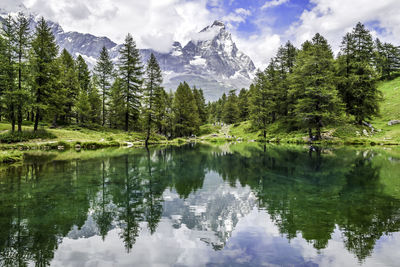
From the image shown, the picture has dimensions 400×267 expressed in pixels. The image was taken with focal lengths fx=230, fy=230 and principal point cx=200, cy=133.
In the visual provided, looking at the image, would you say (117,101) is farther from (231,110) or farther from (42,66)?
(231,110)

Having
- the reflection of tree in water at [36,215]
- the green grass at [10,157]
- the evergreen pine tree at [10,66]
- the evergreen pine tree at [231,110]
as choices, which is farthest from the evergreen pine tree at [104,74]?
the evergreen pine tree at [231,110]

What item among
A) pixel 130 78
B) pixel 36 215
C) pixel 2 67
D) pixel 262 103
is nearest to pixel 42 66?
pixel 2 67

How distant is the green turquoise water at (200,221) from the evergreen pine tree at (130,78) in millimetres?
38496

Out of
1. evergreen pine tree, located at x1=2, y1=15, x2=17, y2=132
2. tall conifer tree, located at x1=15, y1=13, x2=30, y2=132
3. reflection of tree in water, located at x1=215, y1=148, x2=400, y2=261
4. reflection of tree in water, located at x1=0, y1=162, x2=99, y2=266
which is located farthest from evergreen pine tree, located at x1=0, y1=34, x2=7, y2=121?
reflection of tree in water, located at x1=215, y1=148, x2=400, y2=261

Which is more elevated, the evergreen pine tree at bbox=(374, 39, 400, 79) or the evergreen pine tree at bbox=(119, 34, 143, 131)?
the evergreen pine tree at bbox=(374, 39, 400, 79)

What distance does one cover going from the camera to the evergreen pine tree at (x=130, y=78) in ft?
169

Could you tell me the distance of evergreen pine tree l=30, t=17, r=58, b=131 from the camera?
3622 cm

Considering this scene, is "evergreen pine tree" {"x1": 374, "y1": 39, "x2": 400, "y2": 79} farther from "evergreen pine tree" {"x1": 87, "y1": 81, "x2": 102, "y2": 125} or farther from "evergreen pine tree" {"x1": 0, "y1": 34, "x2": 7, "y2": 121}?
"evergreen pine tree" {"x1": 0, "y1": 34, "x2": 7, "y2": 121}

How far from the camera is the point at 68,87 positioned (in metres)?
48.9

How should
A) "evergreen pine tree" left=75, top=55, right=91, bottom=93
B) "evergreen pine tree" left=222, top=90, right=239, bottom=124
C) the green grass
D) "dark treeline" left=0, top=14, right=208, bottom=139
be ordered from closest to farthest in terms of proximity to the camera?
1. the green grass
2. "dark treeline" left=0, top=14, right=208, bottom=139
3. "evergreen pine tree" left=75, top=55, right=91, bottom=93
4. "evergreen pine tree" left=222, top=90, right=239, bottom=124

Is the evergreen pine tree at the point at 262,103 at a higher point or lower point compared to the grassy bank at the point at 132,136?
higher

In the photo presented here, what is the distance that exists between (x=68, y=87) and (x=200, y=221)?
167 ft

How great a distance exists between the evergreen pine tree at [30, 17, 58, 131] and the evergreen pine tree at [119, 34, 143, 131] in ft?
45.9

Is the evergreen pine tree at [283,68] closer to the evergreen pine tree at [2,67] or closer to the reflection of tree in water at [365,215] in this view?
the reflection of tree in water at [365,215]
